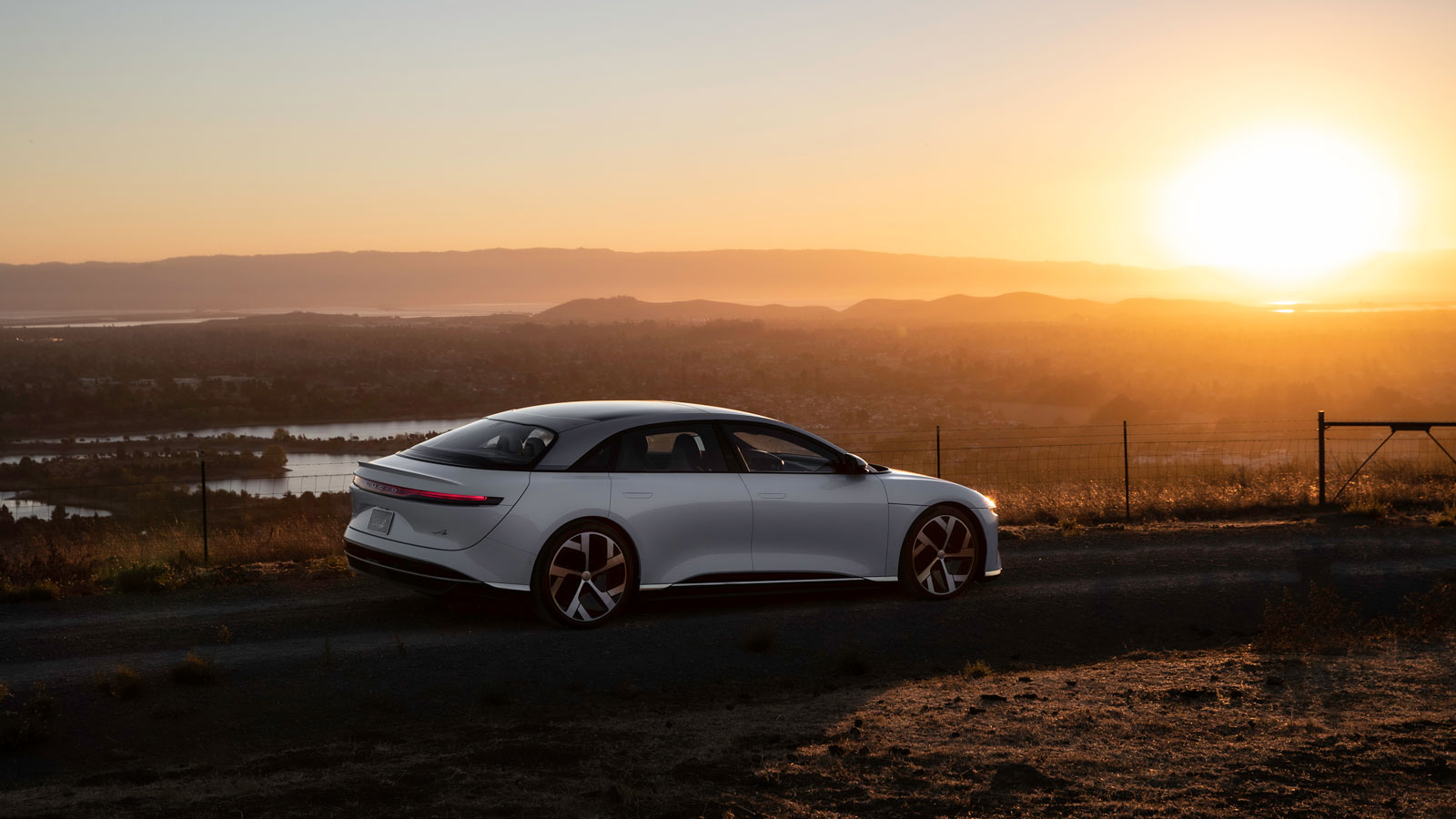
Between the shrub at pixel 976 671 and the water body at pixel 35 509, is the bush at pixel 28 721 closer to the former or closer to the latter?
the shrub at pixel 976 671

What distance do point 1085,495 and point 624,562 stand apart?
10.5m

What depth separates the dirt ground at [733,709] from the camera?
4.78 m

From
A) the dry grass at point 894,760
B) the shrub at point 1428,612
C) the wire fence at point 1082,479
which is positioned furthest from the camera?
the wire fence at point 1082,479

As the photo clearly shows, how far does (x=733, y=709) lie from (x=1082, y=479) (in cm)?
2747

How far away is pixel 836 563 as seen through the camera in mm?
8648

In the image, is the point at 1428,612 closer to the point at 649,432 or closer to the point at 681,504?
the point at 681,504

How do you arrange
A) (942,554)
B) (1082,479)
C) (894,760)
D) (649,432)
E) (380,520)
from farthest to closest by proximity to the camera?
(1082,479) → (942,554) → (649,432) → (380,520) → (894,760)

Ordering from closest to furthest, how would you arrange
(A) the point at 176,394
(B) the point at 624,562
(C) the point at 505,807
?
(C) the point at 505,807
(B) the point at 624,562
(A) the point at 176,394

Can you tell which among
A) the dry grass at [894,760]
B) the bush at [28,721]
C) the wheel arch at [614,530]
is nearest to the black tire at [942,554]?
the dry grass at [894,760]

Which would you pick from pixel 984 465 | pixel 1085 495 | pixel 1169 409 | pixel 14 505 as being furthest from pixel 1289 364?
pixel 14 505

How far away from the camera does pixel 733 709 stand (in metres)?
6.36

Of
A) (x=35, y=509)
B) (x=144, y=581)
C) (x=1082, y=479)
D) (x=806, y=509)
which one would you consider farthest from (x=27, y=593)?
(x=35, y=509)

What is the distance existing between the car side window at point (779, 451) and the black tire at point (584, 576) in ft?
4.00

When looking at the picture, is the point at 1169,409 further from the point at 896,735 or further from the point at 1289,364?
the point at 896,735
